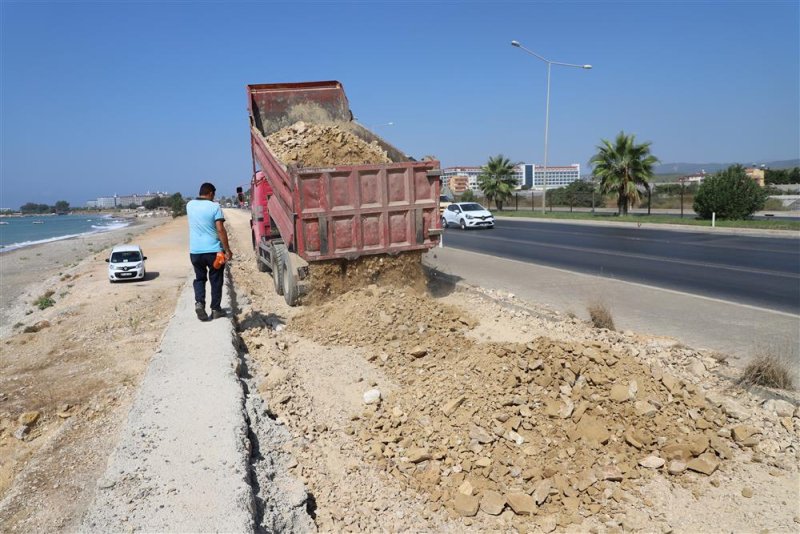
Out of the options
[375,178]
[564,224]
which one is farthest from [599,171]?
[375,178]

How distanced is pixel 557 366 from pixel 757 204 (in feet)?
98.1

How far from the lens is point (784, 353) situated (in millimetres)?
6598

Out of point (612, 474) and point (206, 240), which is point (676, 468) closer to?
point (612, 474)

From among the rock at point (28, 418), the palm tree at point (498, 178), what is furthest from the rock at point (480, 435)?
the palm tree at point (498, 178)

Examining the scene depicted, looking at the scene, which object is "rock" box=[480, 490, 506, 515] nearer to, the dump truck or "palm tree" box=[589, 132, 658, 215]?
the dump truck

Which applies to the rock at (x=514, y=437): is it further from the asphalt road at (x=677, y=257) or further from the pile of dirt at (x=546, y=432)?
the asphalt road at (x=677, y=257)

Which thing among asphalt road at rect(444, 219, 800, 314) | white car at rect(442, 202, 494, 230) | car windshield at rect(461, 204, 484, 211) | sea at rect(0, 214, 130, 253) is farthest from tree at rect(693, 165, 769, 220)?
sea at rect(0, 214, 130, 253)

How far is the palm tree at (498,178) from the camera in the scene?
5366cm

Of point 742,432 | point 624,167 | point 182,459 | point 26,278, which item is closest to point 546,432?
point 742,432

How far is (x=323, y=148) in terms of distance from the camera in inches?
402

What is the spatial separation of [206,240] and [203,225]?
193 millimetres

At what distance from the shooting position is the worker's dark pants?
24.4 ft

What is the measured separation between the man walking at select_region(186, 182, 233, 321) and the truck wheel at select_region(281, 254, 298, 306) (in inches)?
84.2

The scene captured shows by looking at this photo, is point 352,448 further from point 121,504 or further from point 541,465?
point 121,504
